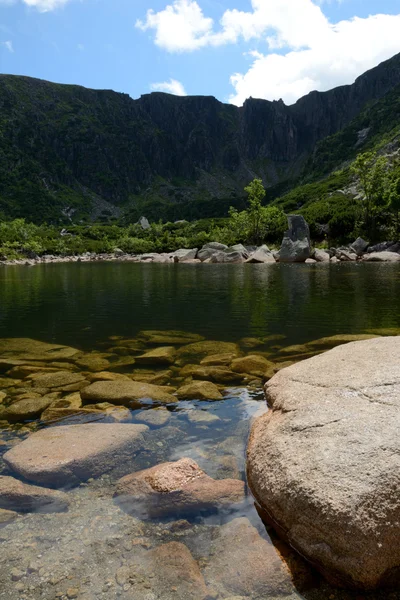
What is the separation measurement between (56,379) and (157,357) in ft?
10.0

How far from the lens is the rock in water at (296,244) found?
65.4 meters

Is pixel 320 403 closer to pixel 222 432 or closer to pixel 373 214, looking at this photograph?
pixel 222 432

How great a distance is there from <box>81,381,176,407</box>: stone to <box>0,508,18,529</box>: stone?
149 inches

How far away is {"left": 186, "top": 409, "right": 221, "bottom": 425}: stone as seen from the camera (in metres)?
7.87

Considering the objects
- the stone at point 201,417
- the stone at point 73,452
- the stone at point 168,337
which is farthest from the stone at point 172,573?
the stone at point 168,337

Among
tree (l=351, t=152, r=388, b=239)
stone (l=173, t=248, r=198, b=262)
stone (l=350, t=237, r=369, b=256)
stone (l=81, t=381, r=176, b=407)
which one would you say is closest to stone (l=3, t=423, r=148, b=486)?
stone (l=81, t=381, r=176, b=407)

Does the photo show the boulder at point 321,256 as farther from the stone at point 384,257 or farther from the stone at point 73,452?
the stone at point 73,452

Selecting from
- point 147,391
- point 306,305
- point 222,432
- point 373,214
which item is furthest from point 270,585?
point 373,214

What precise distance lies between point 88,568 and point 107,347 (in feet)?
33.9

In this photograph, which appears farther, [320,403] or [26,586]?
[320,403]

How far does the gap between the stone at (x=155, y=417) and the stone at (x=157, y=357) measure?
12.1 feet

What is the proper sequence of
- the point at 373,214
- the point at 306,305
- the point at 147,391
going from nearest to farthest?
the point at 147,391
the point at 306,305
the point at 373,214

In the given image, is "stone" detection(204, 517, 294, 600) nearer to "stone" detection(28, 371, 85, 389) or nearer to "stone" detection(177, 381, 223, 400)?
"stone" detection(177, 381, 223, 400)

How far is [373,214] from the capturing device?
247 ft
